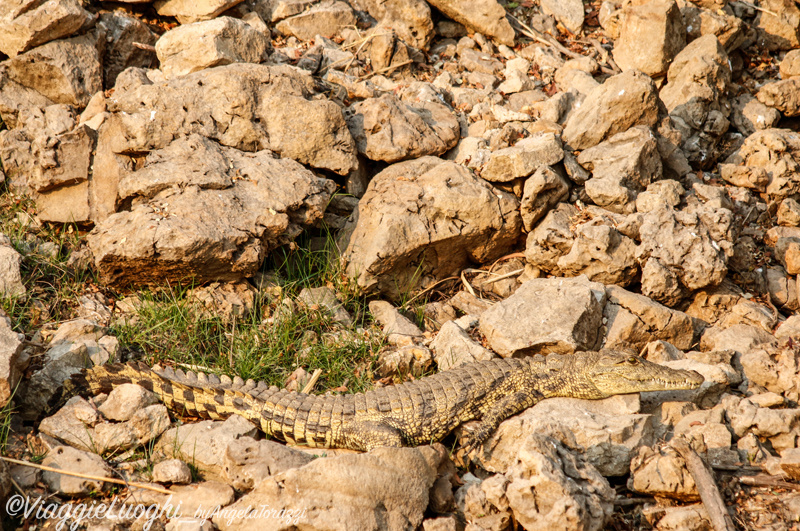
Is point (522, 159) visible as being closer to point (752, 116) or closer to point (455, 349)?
point (455, 349)

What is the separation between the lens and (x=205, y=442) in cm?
401

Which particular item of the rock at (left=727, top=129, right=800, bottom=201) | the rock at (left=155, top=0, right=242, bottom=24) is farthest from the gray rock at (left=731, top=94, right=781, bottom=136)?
the rock at (left=155, top=0, right=242, bottom=24)

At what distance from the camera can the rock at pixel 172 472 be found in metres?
3.76

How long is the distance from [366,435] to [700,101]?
4.83 metres

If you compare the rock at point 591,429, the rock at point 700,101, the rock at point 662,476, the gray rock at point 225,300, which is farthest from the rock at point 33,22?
the rock at point 662,476

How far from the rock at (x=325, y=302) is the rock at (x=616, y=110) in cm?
270

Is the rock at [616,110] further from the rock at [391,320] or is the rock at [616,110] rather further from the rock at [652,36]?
the rock at [391,320]

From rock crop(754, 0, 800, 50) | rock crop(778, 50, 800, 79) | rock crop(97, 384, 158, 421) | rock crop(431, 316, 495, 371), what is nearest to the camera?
rock crop(97, 384, 158, 421)

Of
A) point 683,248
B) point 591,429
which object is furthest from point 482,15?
point 591,429

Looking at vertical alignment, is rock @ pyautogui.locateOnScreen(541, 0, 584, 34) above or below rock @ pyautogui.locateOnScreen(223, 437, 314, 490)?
above

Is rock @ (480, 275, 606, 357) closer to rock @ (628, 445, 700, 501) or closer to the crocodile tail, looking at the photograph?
rock @ (628, 445, 700, 501)

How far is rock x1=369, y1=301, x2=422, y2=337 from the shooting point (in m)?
5.29

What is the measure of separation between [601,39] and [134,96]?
533 centimetres

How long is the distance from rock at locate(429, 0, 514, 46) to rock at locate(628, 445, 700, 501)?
5244 mm
